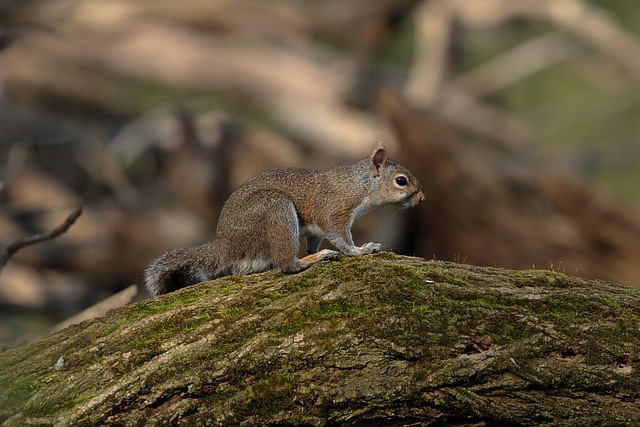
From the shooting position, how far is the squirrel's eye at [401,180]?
6703 mm

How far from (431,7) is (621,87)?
876cm

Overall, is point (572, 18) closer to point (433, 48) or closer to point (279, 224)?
point (433, 48)

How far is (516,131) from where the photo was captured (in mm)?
19484

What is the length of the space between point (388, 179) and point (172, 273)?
5.94ft

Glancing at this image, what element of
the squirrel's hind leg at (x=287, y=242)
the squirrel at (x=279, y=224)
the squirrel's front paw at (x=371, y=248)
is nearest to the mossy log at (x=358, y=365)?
the squirrel's hind leg at (x=287, y=242)

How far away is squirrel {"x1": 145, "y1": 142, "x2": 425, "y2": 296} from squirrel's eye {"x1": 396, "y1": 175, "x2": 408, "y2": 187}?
1.7 inches

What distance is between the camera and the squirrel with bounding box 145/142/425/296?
5.85 m

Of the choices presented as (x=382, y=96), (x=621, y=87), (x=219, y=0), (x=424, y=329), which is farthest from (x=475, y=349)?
(x=621, y=87)

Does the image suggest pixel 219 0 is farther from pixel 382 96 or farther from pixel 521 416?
pixel 521 416

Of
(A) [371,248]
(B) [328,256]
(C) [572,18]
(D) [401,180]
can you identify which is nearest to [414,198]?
(D) [401,180]

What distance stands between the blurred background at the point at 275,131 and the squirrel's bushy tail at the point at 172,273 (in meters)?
4.60

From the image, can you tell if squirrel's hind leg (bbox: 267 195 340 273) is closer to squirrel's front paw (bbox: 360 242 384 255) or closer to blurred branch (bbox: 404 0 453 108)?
squirrel's front paw (bbox: 360 242 384 255)

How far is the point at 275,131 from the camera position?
16.3m

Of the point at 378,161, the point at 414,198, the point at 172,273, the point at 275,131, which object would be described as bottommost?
the point at 172,273
